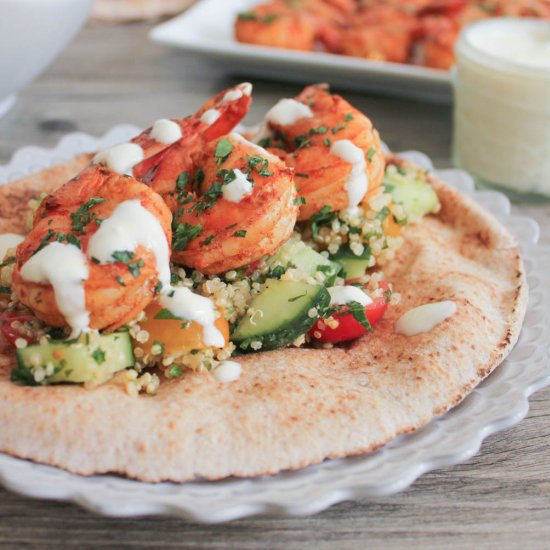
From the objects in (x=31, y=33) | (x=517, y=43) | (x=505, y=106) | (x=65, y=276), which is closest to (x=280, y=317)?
(x=65, y=276)

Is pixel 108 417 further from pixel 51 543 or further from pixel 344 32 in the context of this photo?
pixel 344 32

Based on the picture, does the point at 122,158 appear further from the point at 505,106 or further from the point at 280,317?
the point at 505,106

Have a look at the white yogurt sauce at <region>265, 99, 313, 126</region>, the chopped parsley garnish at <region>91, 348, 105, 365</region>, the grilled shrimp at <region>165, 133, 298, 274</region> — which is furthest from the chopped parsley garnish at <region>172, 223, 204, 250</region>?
the white yogurt sauce at <region>265, 99, 313, 126</region>

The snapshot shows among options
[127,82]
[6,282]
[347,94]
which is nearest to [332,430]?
[6,282]

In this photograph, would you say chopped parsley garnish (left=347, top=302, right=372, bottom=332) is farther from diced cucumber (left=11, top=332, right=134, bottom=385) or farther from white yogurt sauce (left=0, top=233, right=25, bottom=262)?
white yogurt sauce (left=0, top=233, right=25, bottom=262)

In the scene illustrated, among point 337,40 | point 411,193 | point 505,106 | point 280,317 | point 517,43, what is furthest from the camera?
point 337,40

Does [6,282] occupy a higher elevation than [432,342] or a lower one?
higher
